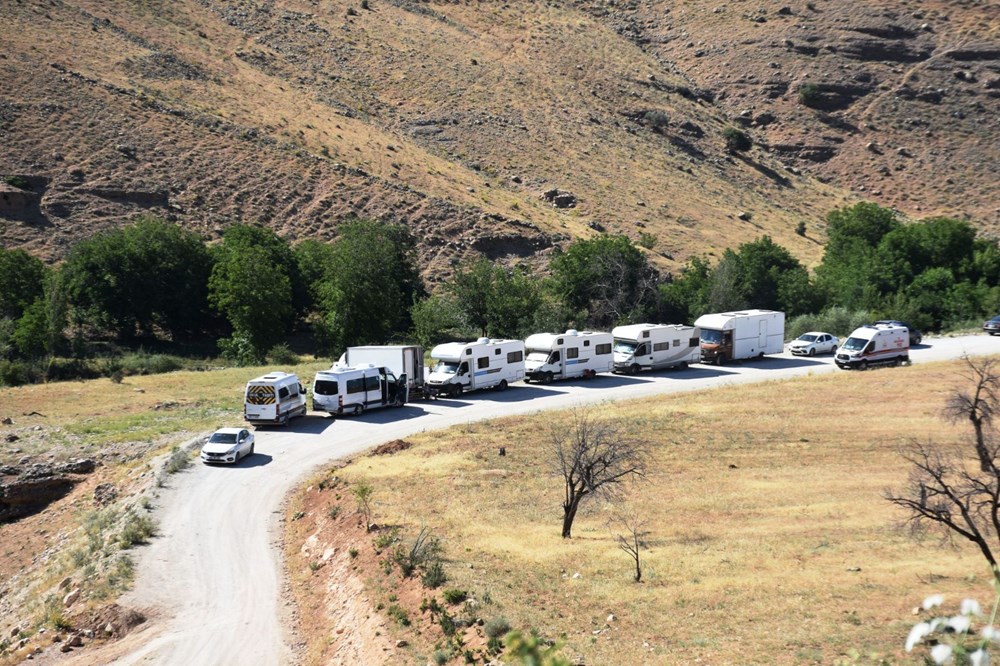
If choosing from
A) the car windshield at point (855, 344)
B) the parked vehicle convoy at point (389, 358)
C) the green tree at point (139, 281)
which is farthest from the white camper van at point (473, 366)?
the green tree at point (139, 281)

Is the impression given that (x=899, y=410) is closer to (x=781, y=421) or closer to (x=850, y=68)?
(x=781, y=421)

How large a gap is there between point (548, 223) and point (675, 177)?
1869cm

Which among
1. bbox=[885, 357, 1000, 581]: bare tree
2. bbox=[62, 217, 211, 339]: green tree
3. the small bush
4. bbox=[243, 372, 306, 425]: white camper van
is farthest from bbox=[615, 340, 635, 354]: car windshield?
the small bush

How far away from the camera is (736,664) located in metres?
14.5

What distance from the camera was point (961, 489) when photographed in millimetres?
24344

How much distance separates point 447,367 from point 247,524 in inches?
683

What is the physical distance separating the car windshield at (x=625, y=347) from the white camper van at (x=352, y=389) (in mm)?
12956

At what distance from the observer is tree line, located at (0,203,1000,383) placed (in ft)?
178

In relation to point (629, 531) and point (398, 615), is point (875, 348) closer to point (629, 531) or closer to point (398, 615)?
point (629, 531)

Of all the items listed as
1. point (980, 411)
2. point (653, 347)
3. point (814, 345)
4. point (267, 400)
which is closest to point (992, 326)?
point (814, 345)

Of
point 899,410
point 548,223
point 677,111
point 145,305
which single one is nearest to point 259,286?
point 145,305

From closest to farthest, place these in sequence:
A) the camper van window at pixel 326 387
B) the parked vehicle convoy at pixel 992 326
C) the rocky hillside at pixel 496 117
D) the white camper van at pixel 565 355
→ 1. the camper van window at pixel 326 387
2. the white camper van at pixel 565 355
3. the parked vehicle convoy at pixel 992 326
4. the rocky hillside at pixel 496 117

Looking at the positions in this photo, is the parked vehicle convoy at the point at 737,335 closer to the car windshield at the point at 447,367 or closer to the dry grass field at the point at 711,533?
the dry grass field at the point at 711,533

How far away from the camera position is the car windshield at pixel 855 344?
45.8 metres
